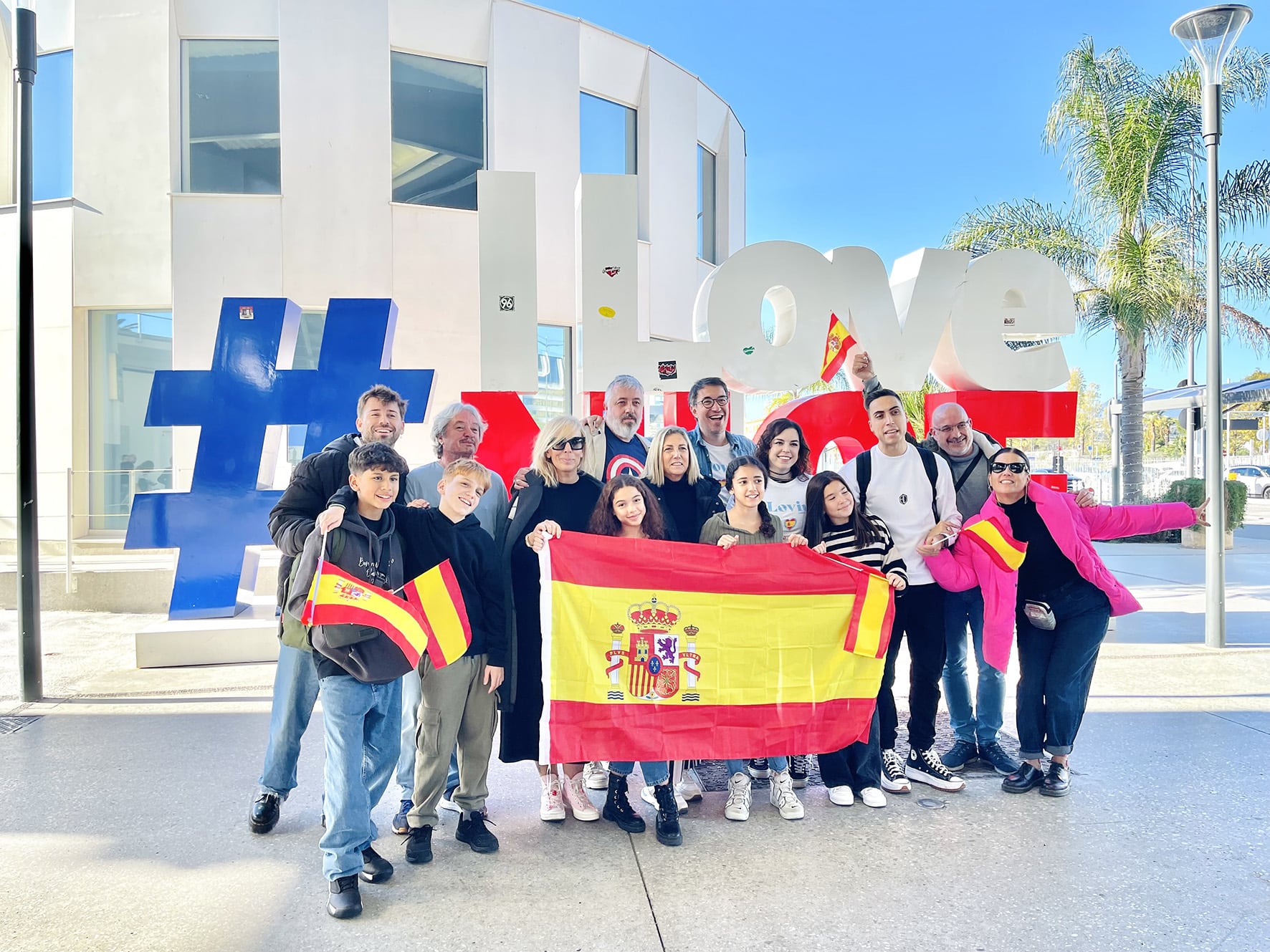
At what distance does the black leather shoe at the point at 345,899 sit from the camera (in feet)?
10.1

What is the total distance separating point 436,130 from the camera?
471 inches

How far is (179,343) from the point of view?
10.7m

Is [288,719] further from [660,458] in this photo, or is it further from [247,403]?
[247,403]

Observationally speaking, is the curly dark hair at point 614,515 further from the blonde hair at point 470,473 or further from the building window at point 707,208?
the building window at point 707,208

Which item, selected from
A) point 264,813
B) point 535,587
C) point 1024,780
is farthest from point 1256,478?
point 264,813

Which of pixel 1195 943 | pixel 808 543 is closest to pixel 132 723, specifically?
pixel 808 543

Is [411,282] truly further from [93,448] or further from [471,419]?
[471,419]

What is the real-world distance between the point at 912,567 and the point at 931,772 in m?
1.10

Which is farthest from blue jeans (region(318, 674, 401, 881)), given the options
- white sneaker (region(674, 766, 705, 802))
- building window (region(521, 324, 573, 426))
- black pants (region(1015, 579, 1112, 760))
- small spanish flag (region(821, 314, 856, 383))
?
building window (region(521, 324, 573, 426))

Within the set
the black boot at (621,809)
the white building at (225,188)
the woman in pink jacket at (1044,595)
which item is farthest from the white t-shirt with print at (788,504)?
the white building at (225,188)

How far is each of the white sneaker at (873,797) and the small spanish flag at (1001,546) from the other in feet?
4.33

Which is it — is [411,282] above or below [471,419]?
above

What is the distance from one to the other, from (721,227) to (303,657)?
43.1ft

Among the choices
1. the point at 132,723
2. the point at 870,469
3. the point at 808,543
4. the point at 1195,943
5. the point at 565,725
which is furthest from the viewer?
the point at 132,723
